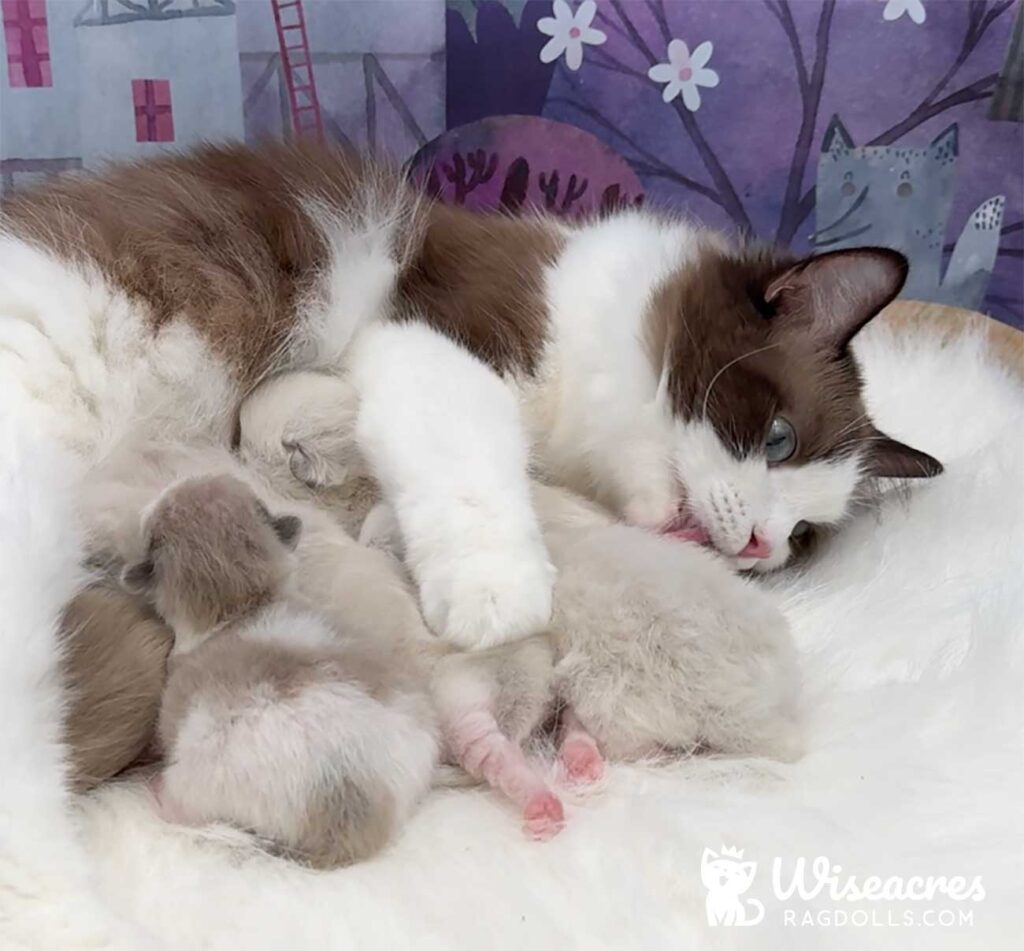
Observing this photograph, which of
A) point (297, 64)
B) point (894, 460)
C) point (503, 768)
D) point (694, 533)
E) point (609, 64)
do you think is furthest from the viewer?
point (609, 64)

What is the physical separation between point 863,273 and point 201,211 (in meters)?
0.89

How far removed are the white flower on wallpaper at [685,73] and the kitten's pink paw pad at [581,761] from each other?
1.63 m

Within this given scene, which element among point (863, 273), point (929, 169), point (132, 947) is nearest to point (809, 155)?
point (929, 169)

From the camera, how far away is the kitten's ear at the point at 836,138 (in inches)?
89.6

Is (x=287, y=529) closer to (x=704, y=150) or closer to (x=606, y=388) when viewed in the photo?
(x=606, y=388)

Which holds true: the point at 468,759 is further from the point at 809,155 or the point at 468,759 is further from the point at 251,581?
the point at 809,155

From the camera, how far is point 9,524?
0.96m

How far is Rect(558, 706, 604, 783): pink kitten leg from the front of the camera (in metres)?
1.02

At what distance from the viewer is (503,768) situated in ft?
3.21

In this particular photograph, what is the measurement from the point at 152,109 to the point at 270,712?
1.58 metres

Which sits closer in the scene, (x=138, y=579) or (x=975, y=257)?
(x=138, y=579)

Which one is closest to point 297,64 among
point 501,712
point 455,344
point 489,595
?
point 455,344

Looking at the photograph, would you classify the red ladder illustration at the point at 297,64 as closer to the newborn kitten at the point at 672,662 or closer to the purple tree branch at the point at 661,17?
the purple tree branch at the point at 661,17

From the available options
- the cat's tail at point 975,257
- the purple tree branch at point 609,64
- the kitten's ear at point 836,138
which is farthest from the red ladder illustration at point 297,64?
the cat's tail at point 975,257
